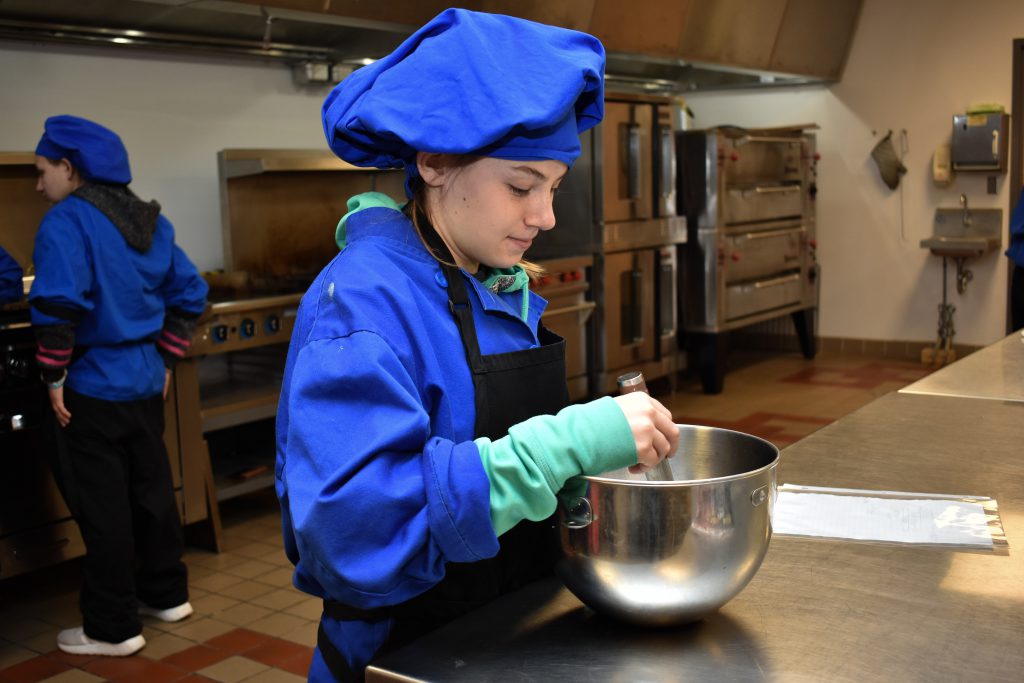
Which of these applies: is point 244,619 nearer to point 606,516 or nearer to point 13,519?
point 13,519

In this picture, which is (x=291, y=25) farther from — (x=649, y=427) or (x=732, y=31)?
(x=649, y=427)

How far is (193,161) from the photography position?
15.6 ft

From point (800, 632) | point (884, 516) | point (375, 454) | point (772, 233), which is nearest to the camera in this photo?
point (375, 454)

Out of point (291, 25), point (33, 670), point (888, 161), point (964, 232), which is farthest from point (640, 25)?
→ point (33, 670)

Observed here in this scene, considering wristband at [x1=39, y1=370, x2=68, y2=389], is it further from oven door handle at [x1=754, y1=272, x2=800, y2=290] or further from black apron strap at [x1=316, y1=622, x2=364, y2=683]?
oven door handle at [x1=754, y1=272, x2=800, y2=290]

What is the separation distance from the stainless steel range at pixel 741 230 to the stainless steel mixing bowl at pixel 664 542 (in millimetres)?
5614

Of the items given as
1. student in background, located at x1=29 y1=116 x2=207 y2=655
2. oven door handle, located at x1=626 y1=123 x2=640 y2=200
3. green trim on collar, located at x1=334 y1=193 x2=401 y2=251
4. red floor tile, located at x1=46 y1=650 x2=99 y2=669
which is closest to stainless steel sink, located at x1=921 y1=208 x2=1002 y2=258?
oven door handle, located at x1=626 y1=123 x2=640 y2=200

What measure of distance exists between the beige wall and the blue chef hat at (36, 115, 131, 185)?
19.4ft

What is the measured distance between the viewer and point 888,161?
7.51m

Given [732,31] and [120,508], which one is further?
[732,31]

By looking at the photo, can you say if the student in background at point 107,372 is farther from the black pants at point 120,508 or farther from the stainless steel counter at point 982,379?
the stainless steel counter at point 982,379

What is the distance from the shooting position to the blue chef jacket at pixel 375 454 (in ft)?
3.43

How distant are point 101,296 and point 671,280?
4.04 m

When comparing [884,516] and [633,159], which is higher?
[633,159]
